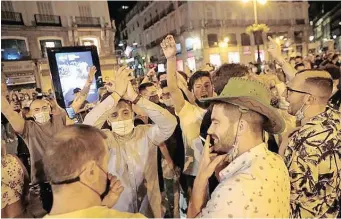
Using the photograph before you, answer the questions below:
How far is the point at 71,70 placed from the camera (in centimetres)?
588

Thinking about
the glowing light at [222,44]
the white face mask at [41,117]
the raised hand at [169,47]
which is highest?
the glowing light at [222,44]

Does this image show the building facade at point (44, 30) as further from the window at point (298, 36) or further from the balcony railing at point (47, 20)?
the window at point (298, 36)

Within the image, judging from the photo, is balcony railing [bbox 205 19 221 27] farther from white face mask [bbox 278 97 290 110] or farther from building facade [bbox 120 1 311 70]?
white face mask [bbox 278 97 290 110]

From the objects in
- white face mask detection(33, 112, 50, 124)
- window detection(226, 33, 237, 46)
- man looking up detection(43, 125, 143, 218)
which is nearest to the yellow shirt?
man looking up detection(43, 125, 143, 218)

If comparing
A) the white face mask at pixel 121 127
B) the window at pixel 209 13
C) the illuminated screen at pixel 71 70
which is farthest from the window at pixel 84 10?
the white face mask at pixel 121 127

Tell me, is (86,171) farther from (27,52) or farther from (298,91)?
(27,52)

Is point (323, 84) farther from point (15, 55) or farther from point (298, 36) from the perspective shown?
point (298, 36)

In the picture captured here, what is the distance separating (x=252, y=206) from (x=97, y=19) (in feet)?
95.3

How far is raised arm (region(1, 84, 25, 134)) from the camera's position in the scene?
312 centimetres

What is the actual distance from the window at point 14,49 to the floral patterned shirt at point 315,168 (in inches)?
934

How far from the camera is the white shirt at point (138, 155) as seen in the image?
259 centimetres

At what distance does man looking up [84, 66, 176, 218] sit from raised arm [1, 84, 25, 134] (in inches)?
44.0

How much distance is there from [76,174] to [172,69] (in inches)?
76.6

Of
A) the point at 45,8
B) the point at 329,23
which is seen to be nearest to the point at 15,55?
the point at 45,8
